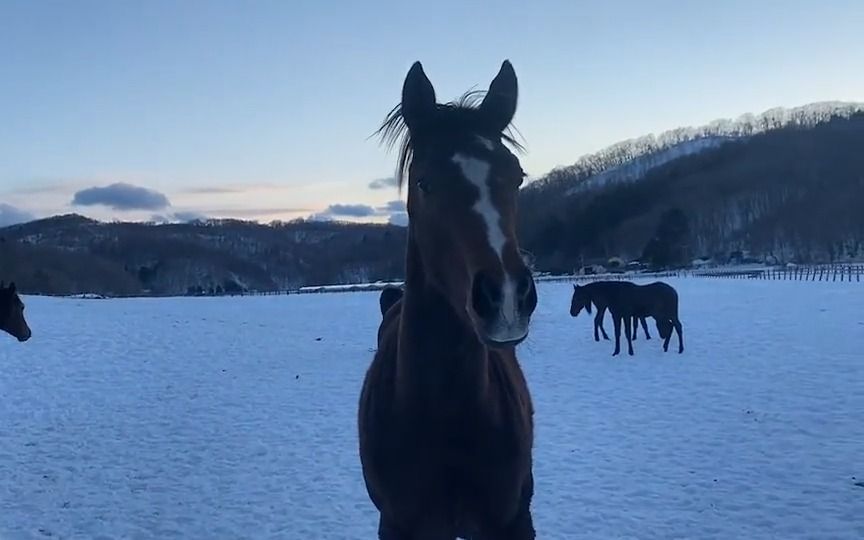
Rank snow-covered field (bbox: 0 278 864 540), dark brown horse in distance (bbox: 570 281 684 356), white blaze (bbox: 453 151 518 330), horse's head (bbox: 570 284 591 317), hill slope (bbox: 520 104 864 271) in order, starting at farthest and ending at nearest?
hill slope (bbox: 520 104 864 271)
horse's head (bbox: 570 284 591 317)
dark brown horse in distance (bbox: 570 281 684 356)
snow-covered field (bbox: 0 278 864 540)
white blaze (bbox: 453 151 518 330)

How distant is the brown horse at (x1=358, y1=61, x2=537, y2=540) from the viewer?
241 centimetres

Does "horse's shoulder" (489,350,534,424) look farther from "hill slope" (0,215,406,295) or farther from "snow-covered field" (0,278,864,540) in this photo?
"hill slope" (0,215,406,295)

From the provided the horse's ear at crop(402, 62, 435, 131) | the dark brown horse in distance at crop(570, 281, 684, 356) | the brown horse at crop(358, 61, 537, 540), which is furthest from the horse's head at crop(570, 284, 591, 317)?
the horse's ear at crop(402, 62, 435, 131)

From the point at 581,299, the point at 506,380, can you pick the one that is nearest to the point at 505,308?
the point at 506,380

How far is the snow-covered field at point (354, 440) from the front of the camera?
21.3 feet

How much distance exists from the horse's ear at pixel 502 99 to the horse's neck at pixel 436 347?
0.62 meters

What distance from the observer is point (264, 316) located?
113 ft

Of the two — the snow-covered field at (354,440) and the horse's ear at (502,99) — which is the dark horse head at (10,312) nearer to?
the snow-covered field at (354,440)

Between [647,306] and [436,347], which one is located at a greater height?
[436,347]

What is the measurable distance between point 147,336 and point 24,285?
2640 inches

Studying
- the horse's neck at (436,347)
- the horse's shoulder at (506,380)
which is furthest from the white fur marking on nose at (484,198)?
the horse's shoulder at (506,380)

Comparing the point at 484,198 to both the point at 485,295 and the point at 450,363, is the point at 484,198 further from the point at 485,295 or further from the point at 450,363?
the point at 450,363

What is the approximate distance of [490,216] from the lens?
2316mm

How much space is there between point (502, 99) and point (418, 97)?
35 centimetres
